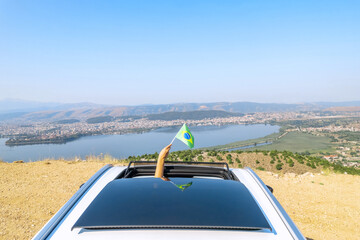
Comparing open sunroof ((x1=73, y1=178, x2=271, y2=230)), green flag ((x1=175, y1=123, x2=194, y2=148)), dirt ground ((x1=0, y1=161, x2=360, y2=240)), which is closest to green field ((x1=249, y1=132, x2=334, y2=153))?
dirt ground ((x1=0, y1=161, x2=360, y2=240))

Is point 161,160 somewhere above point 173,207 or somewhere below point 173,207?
above

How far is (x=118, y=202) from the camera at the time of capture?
1607 mm

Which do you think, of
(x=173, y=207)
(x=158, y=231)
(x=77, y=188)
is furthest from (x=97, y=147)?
(x=158, y=231)

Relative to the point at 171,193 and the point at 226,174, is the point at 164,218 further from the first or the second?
the point at 226,174

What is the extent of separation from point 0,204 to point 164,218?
22.3 ft

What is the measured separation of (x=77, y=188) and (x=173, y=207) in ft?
23.3

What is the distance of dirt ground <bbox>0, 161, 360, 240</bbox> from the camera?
5090 millimetres

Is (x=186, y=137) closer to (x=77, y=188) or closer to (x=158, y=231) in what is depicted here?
(x=158, y=231)

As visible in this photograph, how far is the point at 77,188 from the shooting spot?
24.7ft

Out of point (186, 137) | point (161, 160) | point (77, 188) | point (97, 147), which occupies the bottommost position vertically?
point (97, 147)

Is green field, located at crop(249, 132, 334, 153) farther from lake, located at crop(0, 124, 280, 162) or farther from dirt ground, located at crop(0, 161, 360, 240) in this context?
dirt ground, located at crop(0, 161, 360, 240)

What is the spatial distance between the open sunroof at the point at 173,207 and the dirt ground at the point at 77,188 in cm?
415

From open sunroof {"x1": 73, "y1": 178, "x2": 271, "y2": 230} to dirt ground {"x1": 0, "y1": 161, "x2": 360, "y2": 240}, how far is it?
4.15 metres

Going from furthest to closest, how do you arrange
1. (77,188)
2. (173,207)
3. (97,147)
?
1. (97,147)
2. (77,188)
3. (173,207)
